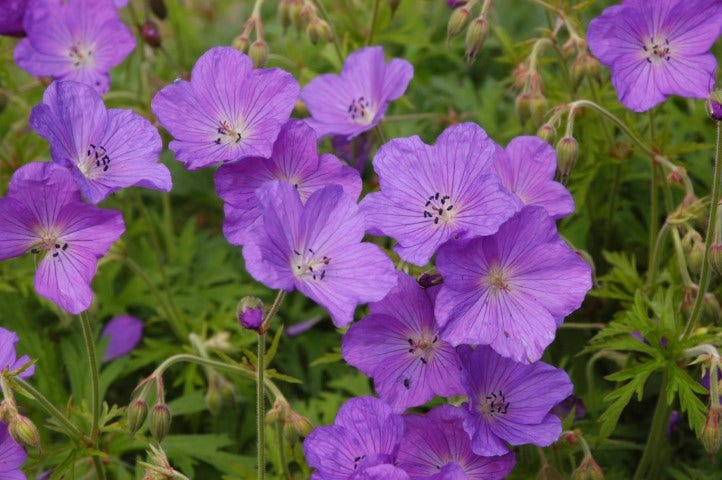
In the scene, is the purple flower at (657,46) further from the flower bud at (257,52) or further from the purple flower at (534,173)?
the flower bud at (257,52)

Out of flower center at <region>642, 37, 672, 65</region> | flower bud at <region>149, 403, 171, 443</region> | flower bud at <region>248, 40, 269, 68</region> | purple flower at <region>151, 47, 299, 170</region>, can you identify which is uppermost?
flower center at <region>642, 37, 672, 65</region>

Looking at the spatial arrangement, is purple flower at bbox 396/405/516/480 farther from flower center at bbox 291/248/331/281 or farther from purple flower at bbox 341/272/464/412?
flower center at bbox 291/248/331/281

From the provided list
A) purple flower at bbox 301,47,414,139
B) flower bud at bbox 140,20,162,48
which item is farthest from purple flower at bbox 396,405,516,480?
flower bud at bbox 140,20,162,48

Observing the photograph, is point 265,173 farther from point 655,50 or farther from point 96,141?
point 655,50

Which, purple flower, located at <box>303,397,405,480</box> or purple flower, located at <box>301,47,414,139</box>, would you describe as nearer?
purple flower, located at <box>303,397,405,480</box>

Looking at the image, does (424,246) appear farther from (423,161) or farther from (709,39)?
(709,39)

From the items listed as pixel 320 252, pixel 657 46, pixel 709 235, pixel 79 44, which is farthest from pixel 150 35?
pixel 709 235
